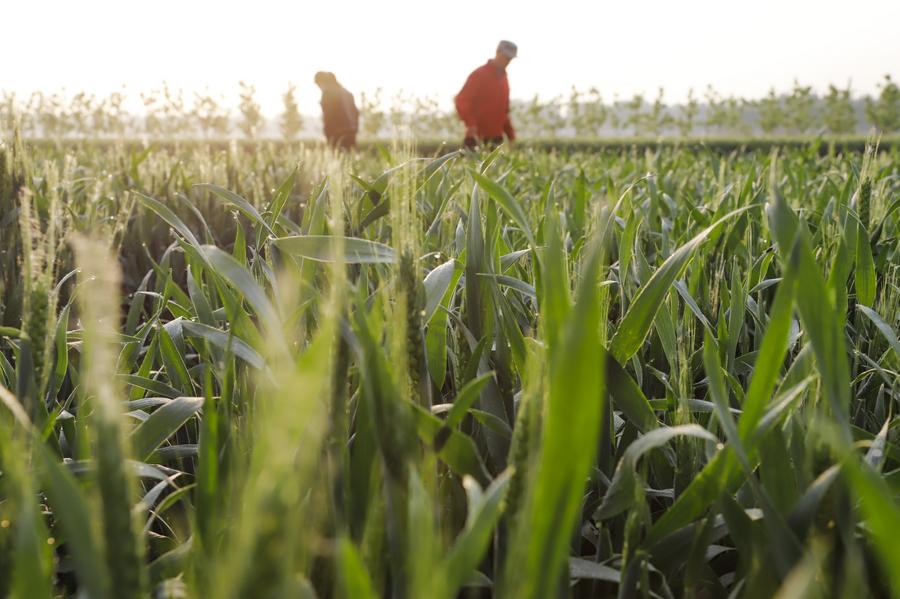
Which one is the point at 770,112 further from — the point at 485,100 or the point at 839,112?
the point at 485,100

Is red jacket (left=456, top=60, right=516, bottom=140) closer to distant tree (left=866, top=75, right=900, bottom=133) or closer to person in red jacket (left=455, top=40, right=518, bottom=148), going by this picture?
person in red jacket (left=455, top=40, right=518, bottom=148)

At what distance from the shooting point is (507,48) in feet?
34.0

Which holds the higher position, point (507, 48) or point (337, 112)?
point (507, 48)

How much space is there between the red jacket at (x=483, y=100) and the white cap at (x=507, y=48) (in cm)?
38

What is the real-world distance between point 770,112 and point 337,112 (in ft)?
134

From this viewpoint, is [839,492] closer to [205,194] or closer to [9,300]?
[9,300]

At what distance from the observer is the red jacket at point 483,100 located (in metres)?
9.97

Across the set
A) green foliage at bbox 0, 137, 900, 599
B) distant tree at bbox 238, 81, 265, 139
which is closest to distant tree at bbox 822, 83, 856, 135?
distant tree at bbox 238, 81, 265, 139

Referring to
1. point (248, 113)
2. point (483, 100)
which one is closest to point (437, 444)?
point (483, 100)

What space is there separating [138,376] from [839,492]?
94cm

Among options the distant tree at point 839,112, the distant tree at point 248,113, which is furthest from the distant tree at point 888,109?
the distant tree at point 248,113

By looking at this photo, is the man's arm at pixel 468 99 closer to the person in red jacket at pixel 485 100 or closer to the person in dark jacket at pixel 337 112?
the person in red jacket at pixel 485 100

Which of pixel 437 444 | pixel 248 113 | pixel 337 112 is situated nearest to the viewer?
pixel 437 444

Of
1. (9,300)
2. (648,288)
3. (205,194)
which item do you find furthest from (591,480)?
(205,194)
